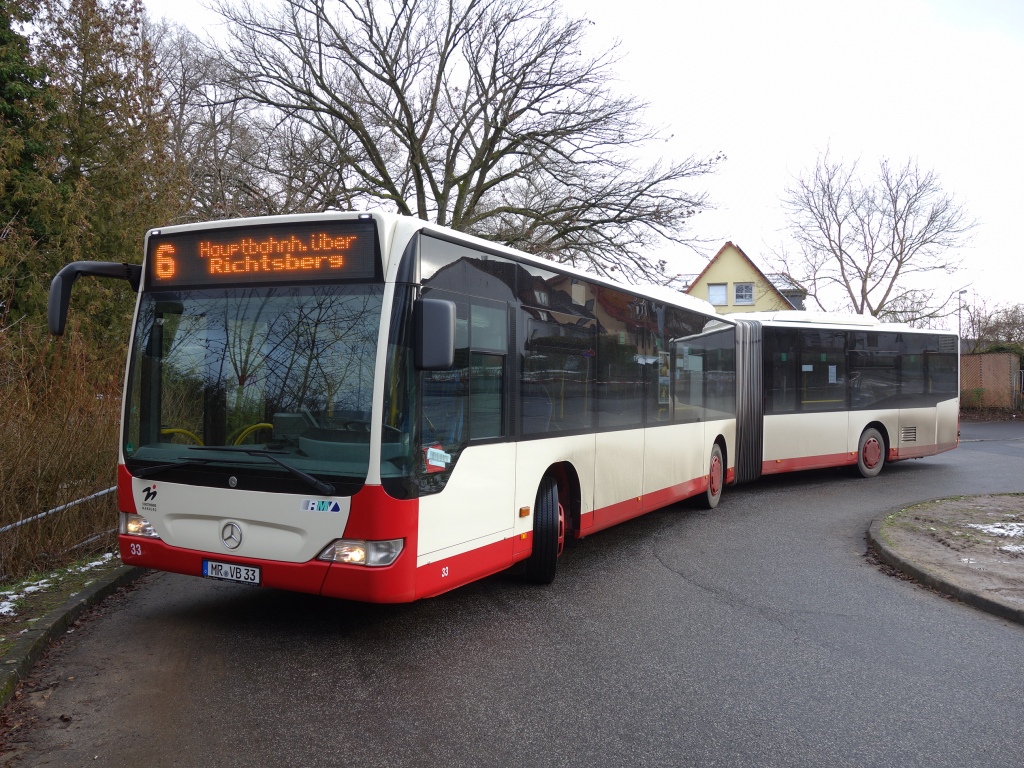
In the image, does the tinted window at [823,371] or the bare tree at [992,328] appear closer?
the tinted window at [823,371]

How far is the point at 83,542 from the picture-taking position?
299 inches

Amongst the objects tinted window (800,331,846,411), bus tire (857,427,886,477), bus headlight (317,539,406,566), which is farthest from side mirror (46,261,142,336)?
bus tire (857,427,886,477)

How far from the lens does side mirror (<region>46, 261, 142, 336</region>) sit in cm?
549

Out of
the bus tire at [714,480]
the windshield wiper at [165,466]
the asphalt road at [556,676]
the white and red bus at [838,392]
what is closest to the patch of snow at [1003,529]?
the asphalt road at [556,676]

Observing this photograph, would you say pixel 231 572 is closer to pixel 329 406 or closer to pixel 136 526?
pixel 136 526

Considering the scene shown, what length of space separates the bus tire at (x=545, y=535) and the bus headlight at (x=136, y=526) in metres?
2.84

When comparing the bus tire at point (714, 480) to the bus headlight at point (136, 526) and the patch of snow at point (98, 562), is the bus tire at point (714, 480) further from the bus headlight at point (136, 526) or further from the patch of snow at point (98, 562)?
the bus headlight at point (136, 526)

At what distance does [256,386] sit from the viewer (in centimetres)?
525

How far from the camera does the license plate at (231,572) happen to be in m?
5.21

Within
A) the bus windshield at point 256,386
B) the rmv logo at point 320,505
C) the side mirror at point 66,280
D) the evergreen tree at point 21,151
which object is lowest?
the rmv logo at point 320,505

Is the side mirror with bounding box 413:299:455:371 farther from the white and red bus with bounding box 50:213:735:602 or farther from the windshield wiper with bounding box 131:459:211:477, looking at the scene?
the windshield wiper with bounding box 131:459:211:477

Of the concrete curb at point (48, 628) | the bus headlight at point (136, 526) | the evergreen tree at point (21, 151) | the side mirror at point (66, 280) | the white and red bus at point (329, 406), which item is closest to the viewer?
the concrete curb at point (48, 628)

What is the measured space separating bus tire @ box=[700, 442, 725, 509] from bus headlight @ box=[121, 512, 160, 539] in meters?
7.68

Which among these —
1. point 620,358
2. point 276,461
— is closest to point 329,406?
point 276,461
